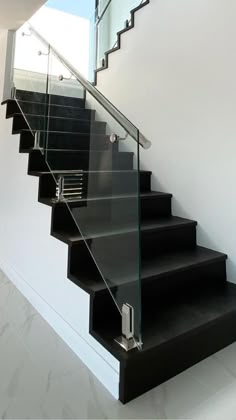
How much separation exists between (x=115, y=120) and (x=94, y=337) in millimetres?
1183

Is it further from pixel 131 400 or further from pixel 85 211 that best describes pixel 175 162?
pixel 131 400

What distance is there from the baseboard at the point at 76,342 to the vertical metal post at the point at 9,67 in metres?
2.05

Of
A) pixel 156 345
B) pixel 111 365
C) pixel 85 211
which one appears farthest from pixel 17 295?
pixel 156 345

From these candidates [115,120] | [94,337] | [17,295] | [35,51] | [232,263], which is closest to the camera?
[94,337]

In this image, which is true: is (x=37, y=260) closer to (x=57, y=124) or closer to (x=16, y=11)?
(x=57, y=124)

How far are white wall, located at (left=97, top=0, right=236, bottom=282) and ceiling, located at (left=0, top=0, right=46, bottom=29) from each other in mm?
989

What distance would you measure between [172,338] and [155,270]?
18.3 inches

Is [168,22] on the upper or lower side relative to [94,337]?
upper

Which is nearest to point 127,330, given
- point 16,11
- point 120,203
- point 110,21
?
point 120,203

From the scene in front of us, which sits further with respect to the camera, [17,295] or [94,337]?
[17,295]

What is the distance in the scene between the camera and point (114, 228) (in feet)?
5.40

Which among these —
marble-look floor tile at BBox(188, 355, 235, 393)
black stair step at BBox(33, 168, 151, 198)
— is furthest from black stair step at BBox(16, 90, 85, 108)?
marble-look floor tile at BBox(188, 355, 235, 393)

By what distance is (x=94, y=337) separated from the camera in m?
1.49

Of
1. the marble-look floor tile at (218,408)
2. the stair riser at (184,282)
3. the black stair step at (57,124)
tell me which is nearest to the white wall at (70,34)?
the black stair step at (57,124)
